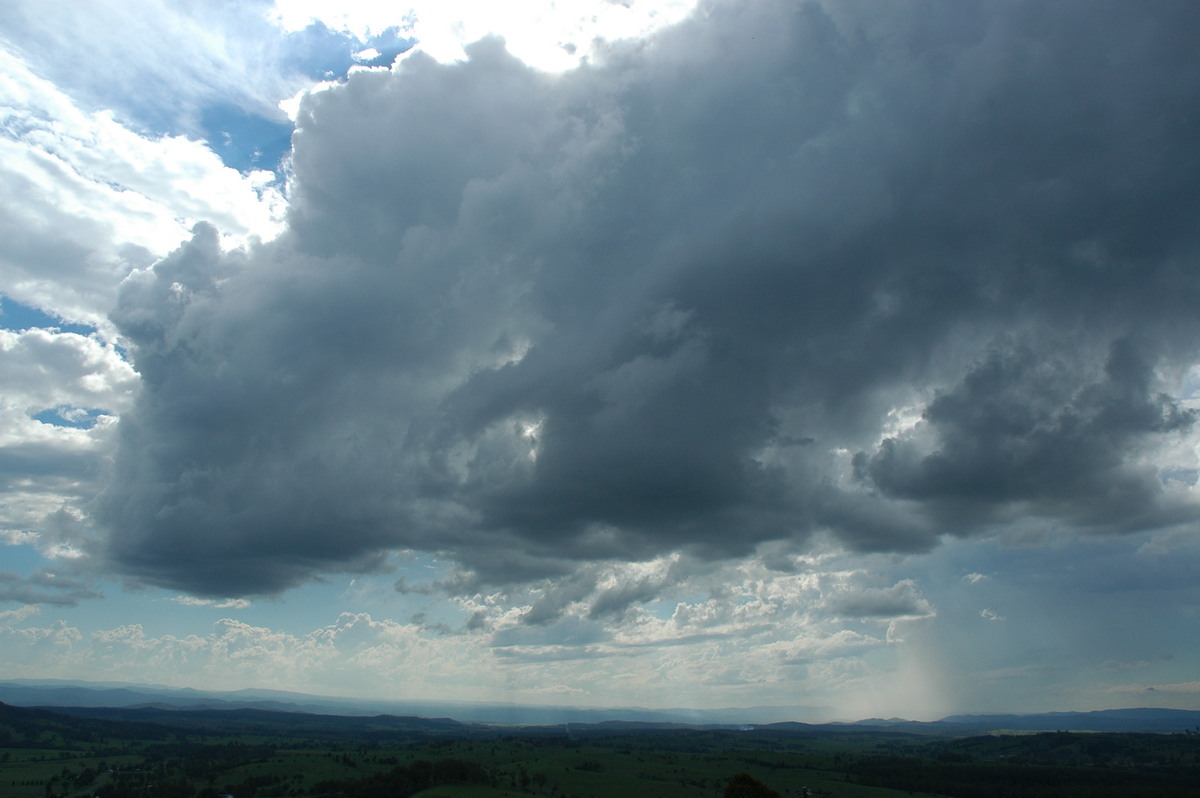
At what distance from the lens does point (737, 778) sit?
118312 millimetres

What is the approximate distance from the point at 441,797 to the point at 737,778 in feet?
379

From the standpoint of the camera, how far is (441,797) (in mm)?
199250

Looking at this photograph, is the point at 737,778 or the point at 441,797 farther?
the point at 441,797

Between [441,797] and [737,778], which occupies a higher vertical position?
[737,778]
